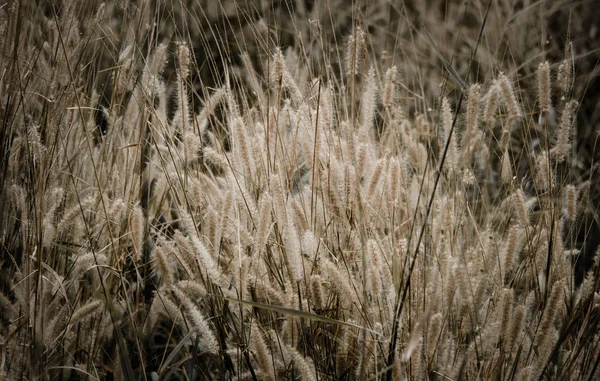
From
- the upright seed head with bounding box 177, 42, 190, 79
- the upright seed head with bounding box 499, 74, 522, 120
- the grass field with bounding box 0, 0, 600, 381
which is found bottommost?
the grass field with bounding box 0, 0, 600, 381

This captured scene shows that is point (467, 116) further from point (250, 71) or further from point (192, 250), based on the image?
point (192, 250)

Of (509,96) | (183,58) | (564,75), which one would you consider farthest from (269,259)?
(564,75)

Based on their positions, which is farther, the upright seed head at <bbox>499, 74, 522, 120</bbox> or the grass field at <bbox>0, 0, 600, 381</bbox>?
the upright seed head at <bbox>499, 74, 522, 120</bbox>

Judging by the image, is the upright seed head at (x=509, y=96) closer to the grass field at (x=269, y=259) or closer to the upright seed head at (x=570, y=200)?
the grass field at (x=269, y=259)

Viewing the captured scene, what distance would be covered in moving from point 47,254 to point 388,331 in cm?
79

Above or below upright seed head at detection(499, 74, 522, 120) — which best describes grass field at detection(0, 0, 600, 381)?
below

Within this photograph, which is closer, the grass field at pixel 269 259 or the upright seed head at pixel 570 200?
the grass field at pixel 269 259

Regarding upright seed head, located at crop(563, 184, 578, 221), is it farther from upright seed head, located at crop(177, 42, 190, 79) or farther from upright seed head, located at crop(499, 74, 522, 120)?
upright seed head, located at crop(177, 42, 190, 79)

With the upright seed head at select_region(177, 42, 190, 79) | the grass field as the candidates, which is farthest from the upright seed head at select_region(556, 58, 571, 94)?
the upright seed head at select_region(177, 42, 190, 79)

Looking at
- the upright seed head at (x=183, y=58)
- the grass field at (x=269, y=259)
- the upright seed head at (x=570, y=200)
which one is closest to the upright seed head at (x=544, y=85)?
the grass field at (x=269, y=259)

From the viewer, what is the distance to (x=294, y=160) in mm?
1523

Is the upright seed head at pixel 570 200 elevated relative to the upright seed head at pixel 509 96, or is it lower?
lower

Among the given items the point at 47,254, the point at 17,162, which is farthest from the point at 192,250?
the point at 17,162

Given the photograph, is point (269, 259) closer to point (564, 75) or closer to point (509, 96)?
point (509, 96)
